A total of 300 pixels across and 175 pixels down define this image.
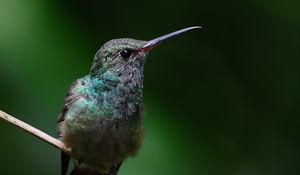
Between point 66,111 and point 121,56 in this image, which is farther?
point 66,111

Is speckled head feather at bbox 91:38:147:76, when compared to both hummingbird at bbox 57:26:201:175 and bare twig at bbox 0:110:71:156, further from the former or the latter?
bare twig at bbox 0:110:71:156

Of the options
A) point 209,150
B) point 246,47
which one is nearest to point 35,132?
point 209,150

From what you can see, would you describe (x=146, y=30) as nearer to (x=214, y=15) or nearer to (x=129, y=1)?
(x=129, y=1)

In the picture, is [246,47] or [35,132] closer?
[35,132]

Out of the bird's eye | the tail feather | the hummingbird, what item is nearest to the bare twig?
the hummingbird

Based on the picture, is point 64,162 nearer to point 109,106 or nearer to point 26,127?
point 109,106

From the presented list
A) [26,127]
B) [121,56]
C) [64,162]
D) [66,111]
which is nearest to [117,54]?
[121,56]
